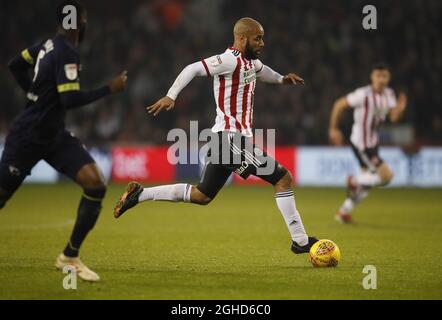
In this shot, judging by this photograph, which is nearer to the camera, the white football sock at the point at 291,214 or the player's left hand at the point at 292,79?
the white football sock at the point at 291,214

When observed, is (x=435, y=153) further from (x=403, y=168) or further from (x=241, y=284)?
(x=241, y=284)

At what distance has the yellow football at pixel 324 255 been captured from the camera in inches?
335

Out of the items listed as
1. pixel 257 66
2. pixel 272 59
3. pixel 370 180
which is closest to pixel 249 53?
pixel 257 66

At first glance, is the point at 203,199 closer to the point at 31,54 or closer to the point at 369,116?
the point at 31,54

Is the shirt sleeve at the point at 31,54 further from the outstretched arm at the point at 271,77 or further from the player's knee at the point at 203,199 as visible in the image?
the outstretched arm at the point at 271,77

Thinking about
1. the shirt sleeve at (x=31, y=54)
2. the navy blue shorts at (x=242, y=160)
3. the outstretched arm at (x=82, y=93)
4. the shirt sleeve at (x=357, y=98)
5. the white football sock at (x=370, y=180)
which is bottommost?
the white football sock at (x=370, y=180)

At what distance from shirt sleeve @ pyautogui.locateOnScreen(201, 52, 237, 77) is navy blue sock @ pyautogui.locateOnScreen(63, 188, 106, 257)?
189cm

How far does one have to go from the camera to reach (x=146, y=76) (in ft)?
78.8

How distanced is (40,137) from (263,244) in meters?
4.02

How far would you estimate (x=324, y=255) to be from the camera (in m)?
8.52

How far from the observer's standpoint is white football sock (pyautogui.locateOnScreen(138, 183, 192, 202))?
9227mm

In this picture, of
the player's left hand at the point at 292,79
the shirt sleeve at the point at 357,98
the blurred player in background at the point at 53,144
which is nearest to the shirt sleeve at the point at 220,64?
the player's left hand at the point at 292,79

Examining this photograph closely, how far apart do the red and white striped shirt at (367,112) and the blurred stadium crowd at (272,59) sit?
25.3 ft

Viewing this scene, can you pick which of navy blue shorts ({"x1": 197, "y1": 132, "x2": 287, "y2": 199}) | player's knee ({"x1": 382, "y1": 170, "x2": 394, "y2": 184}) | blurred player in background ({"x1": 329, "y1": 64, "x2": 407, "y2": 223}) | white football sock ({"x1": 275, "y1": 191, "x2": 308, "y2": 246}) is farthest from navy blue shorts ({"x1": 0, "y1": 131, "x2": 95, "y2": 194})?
player's knee ({"x1": 382, "y1": 170, "x2": 394, "y2": 184})
